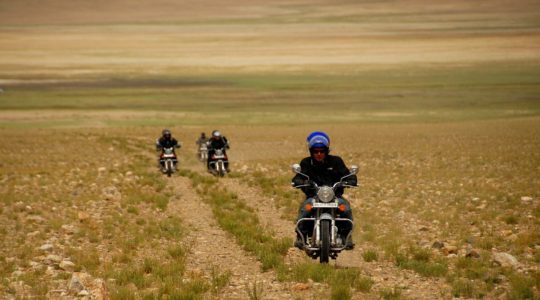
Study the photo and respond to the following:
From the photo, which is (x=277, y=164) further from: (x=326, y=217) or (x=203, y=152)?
(x=326, y=217)

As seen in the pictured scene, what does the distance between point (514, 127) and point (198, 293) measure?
54.1 meters

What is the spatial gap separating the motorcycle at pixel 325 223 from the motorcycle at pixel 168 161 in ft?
61.6

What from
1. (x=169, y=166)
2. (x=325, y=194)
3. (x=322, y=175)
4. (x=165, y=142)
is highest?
(x=165, y=142)

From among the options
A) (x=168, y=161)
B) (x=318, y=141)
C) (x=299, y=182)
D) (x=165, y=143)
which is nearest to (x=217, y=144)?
(x=168, y=161)

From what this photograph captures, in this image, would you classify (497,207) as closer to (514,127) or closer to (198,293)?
(198,293)

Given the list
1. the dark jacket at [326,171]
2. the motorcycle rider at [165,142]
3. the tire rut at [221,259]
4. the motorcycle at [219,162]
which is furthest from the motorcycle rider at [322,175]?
the motorcycle rider at [165,142]

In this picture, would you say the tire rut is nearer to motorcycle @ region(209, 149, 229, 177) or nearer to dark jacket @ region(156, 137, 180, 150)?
motorcycle @ region(209, 149, 229, 177)

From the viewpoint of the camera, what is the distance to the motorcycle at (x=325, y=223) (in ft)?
43.3

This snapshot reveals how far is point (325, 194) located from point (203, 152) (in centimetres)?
2705

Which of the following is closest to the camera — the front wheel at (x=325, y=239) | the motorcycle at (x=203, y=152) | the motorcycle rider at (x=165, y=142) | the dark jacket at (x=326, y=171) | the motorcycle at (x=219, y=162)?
the front wheel at (x=325, y=239)

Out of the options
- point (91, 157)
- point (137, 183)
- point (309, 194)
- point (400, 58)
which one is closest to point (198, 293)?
point (309, 194)

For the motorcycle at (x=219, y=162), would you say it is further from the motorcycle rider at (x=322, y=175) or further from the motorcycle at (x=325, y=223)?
the motorcycle at (x=325, y=223)

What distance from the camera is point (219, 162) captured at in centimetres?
3181

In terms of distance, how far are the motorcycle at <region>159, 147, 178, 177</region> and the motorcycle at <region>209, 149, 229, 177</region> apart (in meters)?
1.42
